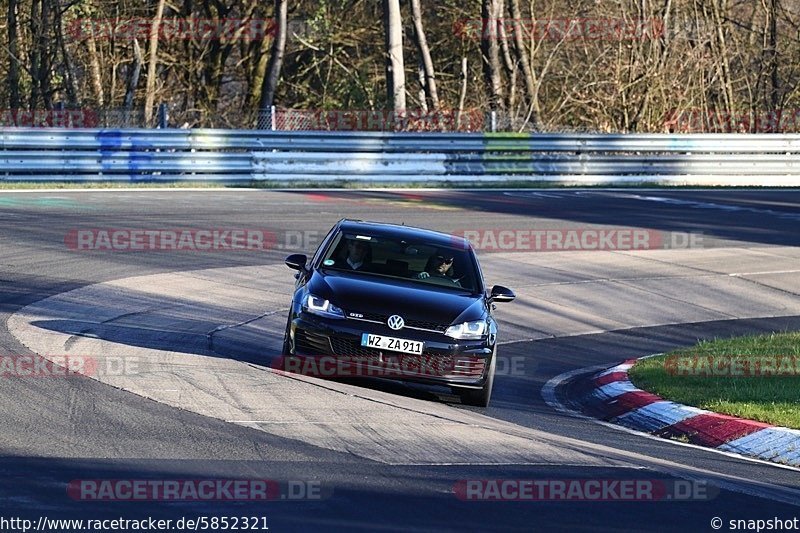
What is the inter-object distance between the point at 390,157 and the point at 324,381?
17.4 m

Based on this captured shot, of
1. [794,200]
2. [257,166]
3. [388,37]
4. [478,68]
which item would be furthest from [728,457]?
[478,68]

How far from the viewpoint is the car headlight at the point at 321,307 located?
10.2 m

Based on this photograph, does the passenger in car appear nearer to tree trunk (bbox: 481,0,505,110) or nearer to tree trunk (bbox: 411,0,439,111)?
tree trunk (bbox: 411,0,439,111)

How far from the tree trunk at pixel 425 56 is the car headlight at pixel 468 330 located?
2602cm

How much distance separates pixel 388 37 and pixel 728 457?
25826 mm

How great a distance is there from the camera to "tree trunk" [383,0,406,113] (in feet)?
110

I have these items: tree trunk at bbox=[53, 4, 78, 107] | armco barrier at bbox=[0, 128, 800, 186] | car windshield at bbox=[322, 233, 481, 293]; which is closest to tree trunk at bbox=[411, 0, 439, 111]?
armco barrier at bbox=[0, 128, 800, 186]

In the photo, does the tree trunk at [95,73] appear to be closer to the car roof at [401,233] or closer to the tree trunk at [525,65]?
the tree trunk at [525,65]

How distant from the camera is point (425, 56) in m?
36.3

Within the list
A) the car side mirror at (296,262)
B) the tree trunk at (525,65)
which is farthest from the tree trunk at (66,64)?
the car side mirror at (296,262)

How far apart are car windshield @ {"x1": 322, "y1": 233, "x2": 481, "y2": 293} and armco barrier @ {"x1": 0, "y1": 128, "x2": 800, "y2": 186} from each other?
14.3 m

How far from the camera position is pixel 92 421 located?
805 cm
